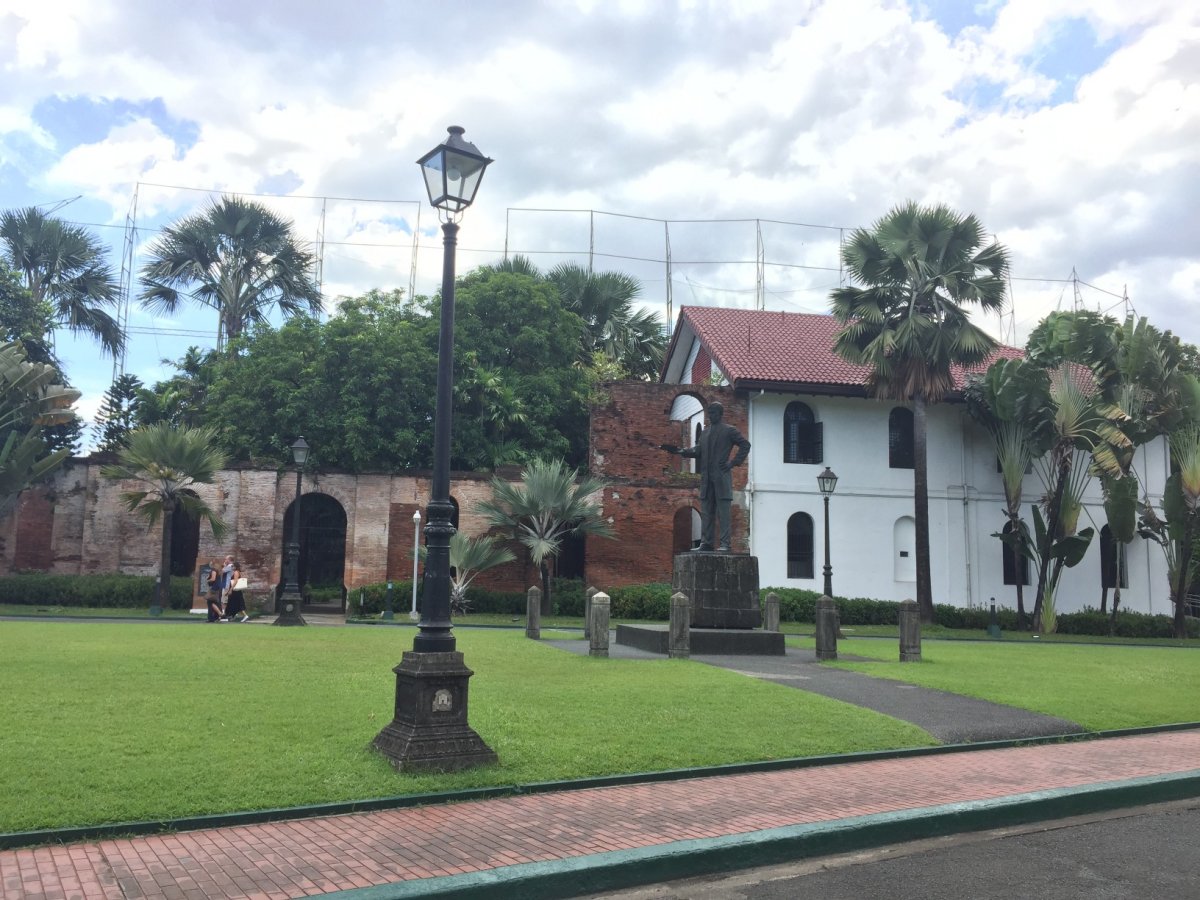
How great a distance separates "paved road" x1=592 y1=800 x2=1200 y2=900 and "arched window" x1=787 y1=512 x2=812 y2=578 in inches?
Result: 890

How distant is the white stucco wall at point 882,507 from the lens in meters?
28.6

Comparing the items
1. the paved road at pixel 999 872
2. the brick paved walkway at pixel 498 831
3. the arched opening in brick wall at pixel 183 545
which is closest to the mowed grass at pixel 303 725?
the brick paved walkway at pixel 498 831

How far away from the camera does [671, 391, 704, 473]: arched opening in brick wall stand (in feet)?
98.7

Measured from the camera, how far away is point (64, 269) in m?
36.1

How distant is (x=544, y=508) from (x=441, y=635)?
1812 cm

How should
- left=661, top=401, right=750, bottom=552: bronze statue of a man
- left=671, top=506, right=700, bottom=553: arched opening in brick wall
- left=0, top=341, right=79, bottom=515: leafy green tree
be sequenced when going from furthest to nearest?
left=671, top=506, right=700, bottom=553: arched opening in brick wall, left=0, top=341, right=79, bottom=515: leafy green tree, left=661, top=401, right=750, bottom=552: bronze statue of a man

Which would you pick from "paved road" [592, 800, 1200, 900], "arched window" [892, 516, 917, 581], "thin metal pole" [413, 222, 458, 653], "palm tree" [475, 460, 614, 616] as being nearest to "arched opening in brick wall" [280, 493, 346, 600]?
"palm tree" [475, 460, 614, 616]

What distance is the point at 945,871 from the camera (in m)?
5.27

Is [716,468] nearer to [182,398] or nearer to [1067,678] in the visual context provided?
[1067,678]

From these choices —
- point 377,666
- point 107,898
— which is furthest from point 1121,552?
point 107,898

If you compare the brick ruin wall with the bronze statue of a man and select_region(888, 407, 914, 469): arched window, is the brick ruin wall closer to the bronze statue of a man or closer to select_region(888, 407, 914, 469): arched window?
select_region(888, 407, 914, 469): arched window

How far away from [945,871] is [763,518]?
23.3m

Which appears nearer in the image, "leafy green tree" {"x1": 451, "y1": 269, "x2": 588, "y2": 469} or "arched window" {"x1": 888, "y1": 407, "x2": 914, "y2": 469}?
"arched window" {"x1": 888, "y1": 407, "x2": 914, "y2": 469}

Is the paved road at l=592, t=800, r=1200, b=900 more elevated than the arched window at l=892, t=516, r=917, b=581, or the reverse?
the arched window at l=892, t=516, r=917, b=581
